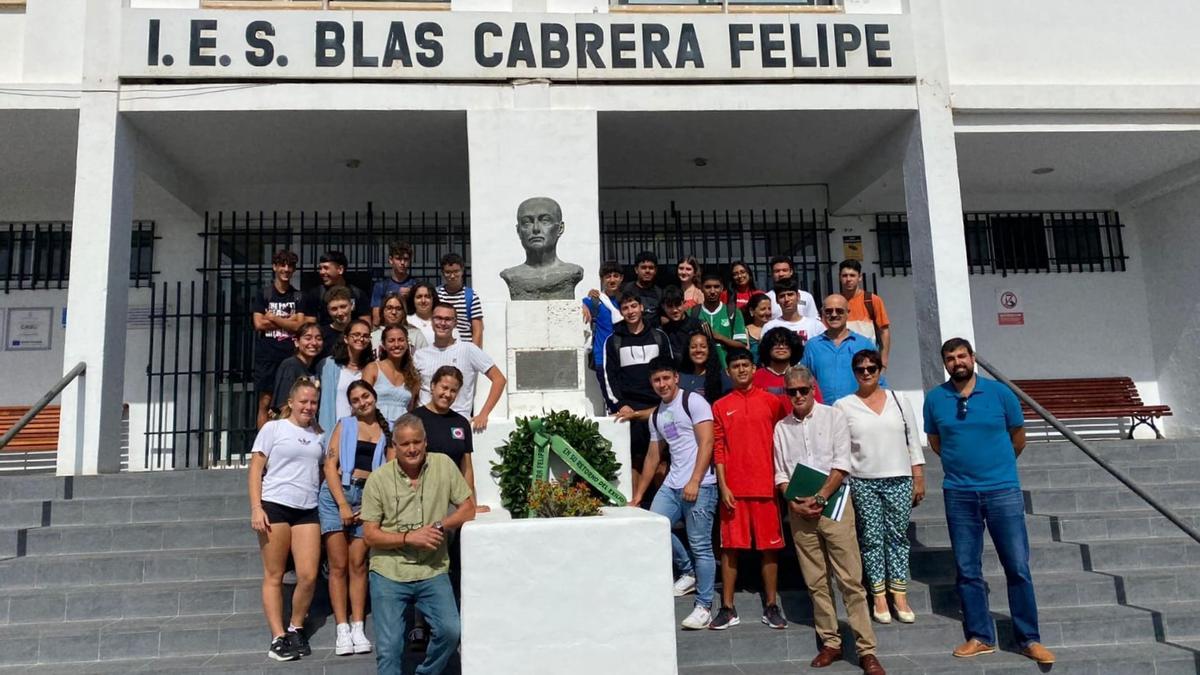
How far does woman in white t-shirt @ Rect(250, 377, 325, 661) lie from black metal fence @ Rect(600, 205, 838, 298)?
5456 mm

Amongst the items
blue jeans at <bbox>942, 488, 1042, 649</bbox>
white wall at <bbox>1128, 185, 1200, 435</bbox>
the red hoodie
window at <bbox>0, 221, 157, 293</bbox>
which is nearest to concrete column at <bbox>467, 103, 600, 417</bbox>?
the red hoodie

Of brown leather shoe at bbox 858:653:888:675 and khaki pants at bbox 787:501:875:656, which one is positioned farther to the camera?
khaki pants at bbox 787:501:875:656

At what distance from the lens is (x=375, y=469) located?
169 inches

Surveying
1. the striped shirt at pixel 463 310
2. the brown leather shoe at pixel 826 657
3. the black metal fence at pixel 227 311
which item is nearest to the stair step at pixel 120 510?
the striped shirt at pixel 463 310

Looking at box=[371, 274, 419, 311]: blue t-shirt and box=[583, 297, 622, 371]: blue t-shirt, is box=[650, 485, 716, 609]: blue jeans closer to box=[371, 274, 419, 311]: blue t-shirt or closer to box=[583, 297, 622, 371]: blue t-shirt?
box=[583, 297, 622, 371]: blue t-shirt

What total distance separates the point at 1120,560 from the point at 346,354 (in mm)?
5276

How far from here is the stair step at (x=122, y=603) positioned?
194 inches

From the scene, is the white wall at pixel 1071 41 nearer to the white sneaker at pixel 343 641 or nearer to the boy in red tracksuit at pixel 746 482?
the boy in red tracksuit at pixel 746 482

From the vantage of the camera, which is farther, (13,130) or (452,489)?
(13,130)

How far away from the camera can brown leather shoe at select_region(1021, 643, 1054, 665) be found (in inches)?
173

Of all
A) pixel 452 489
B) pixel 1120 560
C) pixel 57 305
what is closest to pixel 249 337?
pixel 57 305

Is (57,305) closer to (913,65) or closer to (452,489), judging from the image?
(452,489)

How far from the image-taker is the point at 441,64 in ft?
24.1

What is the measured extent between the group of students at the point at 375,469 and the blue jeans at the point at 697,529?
3.94 ft
